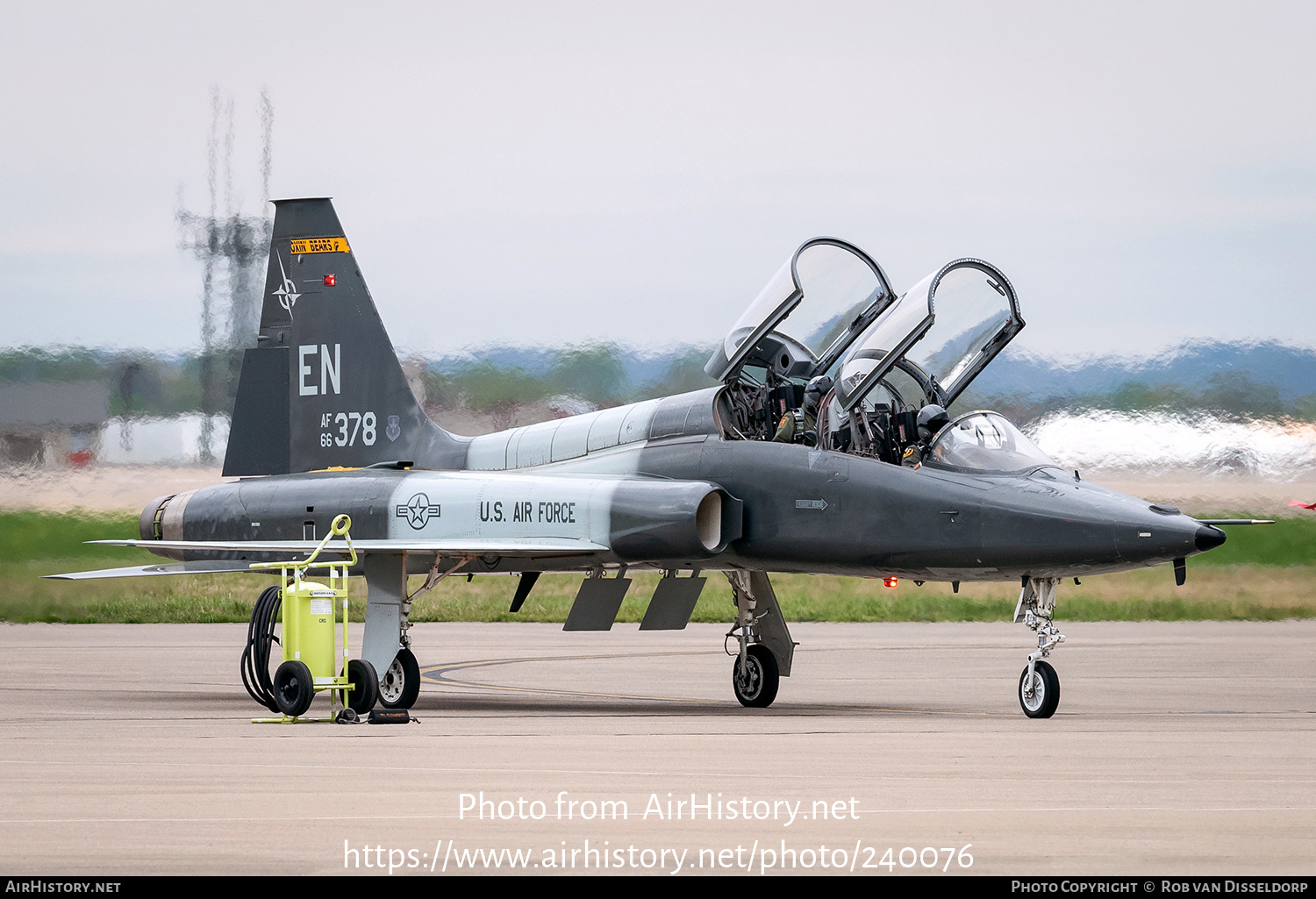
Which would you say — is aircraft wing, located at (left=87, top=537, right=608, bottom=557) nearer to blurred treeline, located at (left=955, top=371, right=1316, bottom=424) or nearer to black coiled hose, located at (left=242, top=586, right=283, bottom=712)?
black coiled hose, located at (left=242, top=586, right=283, bottom=712)

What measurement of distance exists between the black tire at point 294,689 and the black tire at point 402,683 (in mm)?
1828

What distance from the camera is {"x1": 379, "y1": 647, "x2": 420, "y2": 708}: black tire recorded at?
15188mm

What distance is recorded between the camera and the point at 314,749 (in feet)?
35.9

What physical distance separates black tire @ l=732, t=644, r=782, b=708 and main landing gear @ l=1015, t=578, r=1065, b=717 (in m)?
2.60

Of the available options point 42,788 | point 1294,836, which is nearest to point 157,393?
point 42,788

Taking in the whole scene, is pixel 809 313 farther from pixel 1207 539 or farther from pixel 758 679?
pixel 1207 539

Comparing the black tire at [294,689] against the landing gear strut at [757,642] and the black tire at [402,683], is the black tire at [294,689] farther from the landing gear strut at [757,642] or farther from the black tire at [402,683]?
the landing gear strut at [757,642]

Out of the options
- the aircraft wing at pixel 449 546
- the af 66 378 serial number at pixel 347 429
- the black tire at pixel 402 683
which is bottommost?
the black tire at pixel 402 683

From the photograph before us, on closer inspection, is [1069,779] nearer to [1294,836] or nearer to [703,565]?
[1294,836]

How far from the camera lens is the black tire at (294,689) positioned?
13.3 m

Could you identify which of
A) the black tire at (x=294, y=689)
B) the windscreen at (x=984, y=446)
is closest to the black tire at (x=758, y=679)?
the windscreen at (x=984, y=446)

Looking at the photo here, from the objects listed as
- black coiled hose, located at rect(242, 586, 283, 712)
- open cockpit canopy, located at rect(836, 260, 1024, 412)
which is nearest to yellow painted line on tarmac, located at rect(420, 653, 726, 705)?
black coiled hose, located at rect(242, 586, 283, 712)

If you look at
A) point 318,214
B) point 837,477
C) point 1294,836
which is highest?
point 318,214

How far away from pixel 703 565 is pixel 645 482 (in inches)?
35.0
